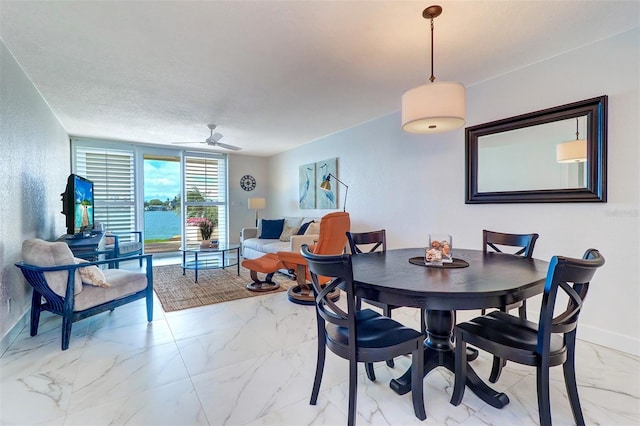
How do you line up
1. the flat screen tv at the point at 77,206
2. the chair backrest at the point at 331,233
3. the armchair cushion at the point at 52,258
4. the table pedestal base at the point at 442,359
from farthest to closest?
1. the flat screen tv at the point at 77,206
2. the chair backrest at the point at 331,233
3. the armchair cushion at the point at 52,258
4. the table pedestal base at the point at 442,359

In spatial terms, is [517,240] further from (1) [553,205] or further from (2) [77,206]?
(2) [77,206]

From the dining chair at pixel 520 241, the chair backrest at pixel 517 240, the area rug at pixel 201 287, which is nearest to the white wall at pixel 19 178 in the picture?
the area rug at pixel 201 287

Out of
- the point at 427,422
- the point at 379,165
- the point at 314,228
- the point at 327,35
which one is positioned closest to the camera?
the point at 427,422

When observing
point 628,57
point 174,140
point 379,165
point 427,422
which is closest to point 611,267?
point 628,57

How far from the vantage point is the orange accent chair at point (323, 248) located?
10.2 ft

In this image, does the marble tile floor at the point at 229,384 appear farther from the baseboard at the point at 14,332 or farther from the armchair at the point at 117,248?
the armchair at the point at 117,248

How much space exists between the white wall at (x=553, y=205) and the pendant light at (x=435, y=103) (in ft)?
4.54

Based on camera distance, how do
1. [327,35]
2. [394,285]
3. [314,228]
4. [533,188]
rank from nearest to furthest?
[394,285] → [327,35] → [533,188] → [314,228]

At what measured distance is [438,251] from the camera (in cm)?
188

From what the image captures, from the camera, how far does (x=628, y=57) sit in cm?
223

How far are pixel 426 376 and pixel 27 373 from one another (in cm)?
266

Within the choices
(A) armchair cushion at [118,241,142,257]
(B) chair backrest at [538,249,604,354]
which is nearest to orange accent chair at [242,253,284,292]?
(A) armchair cushion at [118,241,142,257]

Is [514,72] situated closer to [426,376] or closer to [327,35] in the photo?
[327,35]

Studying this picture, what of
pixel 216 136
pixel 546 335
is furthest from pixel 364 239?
pixel 216 136
